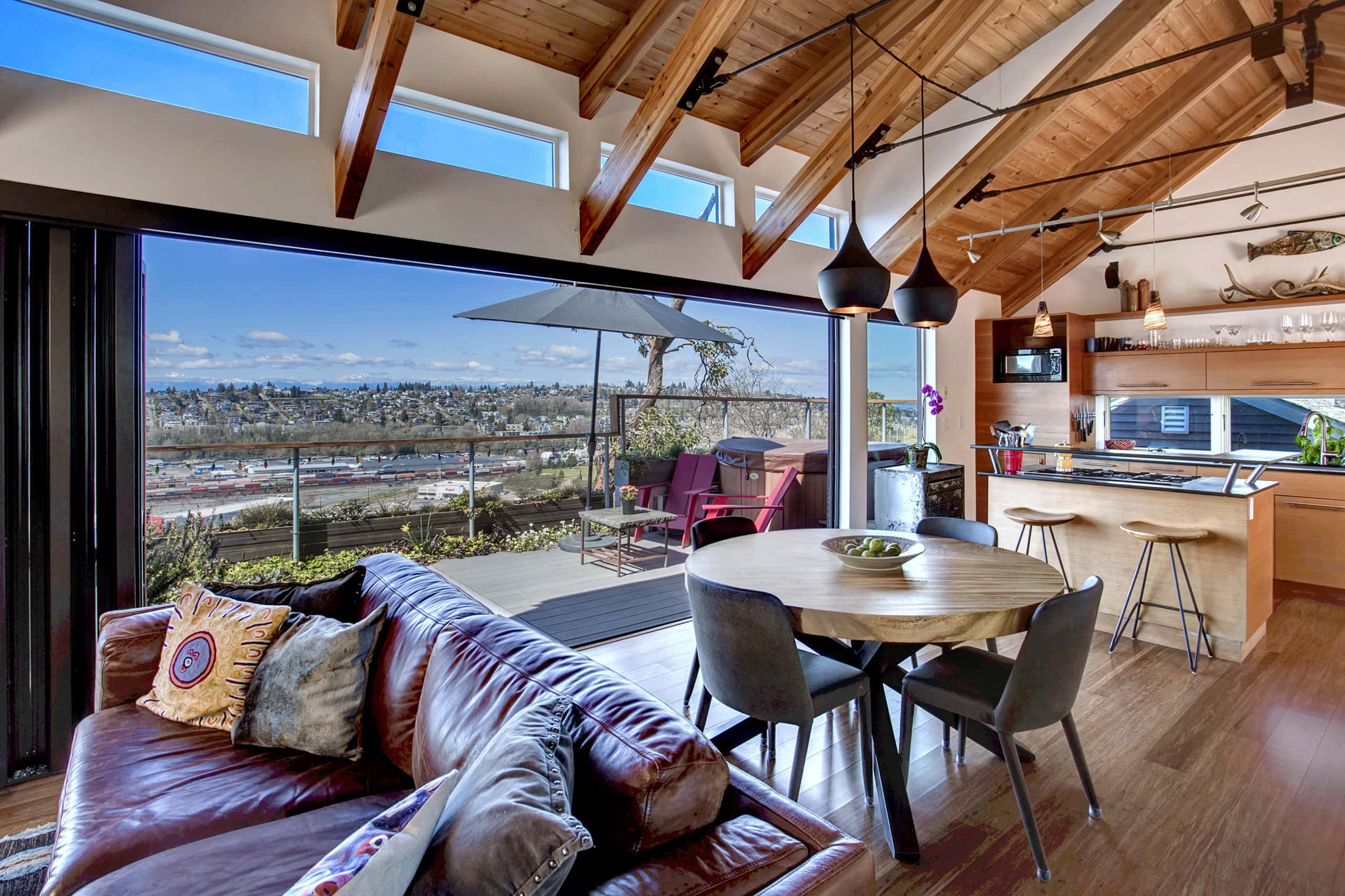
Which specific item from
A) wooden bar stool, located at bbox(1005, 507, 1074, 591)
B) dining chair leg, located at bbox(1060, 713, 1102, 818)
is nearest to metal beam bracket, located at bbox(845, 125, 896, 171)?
wooden bar stool, located at bbox(1005, 507, 1074, 591)

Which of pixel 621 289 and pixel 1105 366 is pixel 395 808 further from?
pixel 1105 366

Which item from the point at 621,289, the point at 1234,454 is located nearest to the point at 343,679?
the point at 621,289

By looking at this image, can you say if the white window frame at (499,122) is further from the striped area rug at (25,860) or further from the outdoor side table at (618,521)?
the striped area rug at (25,860)

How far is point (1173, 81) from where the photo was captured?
16.6 feet

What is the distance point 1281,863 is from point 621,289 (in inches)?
143

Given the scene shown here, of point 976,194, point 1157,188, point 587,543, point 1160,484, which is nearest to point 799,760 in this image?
point 1160,484

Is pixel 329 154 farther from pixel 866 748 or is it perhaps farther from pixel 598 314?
pixel 866 748

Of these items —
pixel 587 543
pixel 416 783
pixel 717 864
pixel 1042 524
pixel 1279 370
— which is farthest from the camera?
pixel 587 543

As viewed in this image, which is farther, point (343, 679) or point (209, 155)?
point (209, 155)

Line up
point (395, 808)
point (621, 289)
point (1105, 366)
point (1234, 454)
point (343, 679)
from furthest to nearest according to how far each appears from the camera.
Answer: point (1105, 366) < point (1234, 454) < point (621, 289) < point (343, 679) < point (395, 808)

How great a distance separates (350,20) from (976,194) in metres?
4.37

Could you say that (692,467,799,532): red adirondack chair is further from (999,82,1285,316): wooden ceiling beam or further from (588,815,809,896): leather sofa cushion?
(588,815,809,896): leather sofa cushion

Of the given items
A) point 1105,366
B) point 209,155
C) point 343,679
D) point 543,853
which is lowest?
point 343,679

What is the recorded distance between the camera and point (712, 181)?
15.1ft
